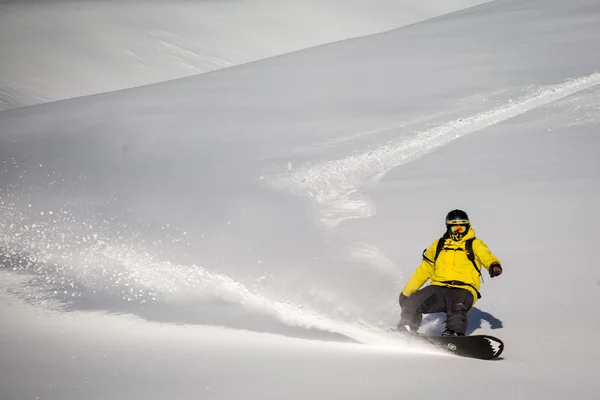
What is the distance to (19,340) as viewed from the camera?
6766 mm

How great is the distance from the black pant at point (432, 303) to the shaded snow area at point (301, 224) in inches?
11.7

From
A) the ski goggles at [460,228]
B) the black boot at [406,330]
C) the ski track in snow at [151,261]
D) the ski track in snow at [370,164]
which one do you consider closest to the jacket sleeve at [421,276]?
the ski goggles at [460,228]

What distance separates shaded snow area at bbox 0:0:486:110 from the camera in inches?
758

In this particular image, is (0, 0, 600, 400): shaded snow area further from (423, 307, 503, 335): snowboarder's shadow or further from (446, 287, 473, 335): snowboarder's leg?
(446, 287, 473, 335): snowboarder's leg

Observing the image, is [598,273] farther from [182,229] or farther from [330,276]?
[182,229]

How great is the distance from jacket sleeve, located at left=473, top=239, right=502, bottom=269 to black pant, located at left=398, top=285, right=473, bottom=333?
0.31 metres

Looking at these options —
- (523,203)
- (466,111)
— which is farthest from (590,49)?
(523,203)

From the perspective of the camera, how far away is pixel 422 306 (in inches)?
275

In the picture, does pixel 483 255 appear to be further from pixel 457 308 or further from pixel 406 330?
pixel 406 330

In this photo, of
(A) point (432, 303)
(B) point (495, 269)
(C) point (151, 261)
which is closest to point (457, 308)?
(A) point (432, 303)

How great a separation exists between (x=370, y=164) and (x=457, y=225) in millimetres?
5033

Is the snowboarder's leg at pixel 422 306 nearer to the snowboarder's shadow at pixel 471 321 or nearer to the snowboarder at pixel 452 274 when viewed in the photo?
the snowboarder at pixel 452 274

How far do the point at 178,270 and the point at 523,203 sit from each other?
482 cm

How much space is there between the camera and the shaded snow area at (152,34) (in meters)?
19.3
